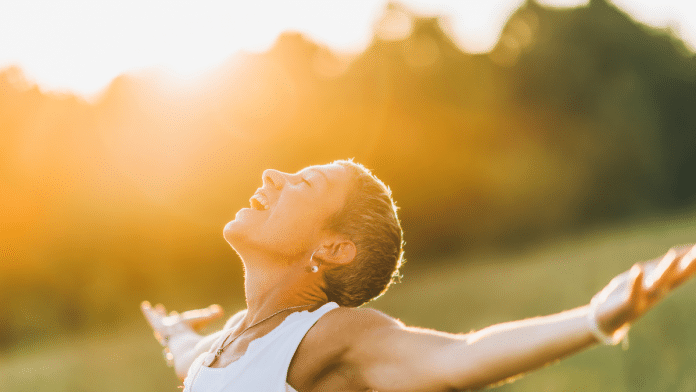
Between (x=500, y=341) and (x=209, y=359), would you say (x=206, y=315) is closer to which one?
(x=209, y=359)

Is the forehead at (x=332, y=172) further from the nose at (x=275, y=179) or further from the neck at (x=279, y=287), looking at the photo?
the neck at (x=279, y=287)

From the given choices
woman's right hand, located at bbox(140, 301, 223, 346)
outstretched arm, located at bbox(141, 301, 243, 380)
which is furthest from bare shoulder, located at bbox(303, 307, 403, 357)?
woman's right hand, located at bbox(140, 301, 223, 346)

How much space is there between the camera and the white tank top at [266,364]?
2.25 meters

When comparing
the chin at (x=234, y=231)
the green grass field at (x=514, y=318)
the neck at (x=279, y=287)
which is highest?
the green grass field at (x=514, y=318)

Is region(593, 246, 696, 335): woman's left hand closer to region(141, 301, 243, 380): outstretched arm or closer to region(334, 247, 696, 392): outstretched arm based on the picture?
region(334, 247, 696, 392): outstretched arm

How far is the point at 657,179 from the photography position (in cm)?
2445

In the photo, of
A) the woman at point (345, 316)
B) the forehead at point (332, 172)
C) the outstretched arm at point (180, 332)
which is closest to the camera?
the woman at point (345, 316)

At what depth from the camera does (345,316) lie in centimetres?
225

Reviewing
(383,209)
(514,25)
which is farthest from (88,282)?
(514,25)

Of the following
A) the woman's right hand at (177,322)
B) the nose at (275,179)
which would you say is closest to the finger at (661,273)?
the nose at (275,179)

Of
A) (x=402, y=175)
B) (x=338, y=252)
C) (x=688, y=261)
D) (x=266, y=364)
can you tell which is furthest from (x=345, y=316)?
(x=402, y=175)

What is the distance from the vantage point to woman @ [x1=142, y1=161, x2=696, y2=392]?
5.41 ft

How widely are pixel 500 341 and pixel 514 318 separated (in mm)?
10321

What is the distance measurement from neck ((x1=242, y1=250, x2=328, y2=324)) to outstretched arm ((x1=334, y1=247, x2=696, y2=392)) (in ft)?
1.98
